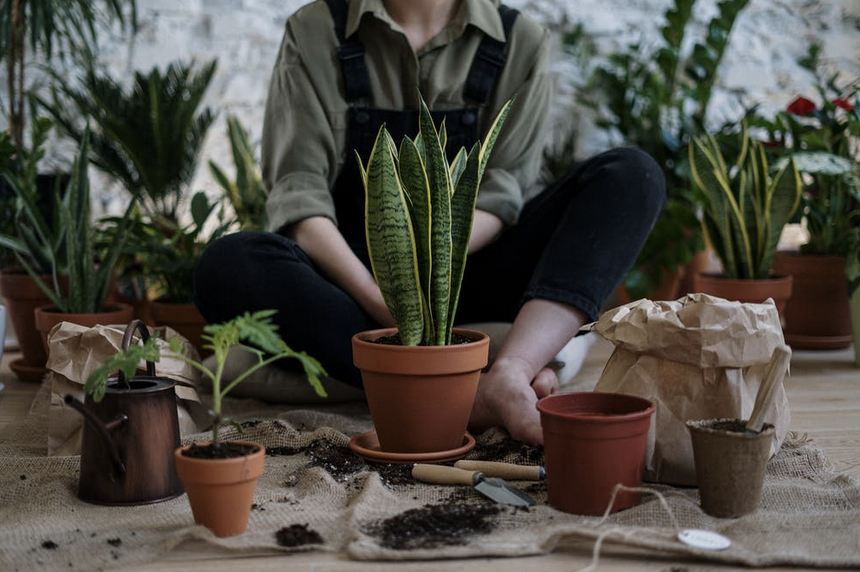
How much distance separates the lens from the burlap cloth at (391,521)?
108 centimetres

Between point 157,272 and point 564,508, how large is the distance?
1.50m

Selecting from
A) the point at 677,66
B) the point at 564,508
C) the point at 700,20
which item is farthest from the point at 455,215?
the point at 700,20

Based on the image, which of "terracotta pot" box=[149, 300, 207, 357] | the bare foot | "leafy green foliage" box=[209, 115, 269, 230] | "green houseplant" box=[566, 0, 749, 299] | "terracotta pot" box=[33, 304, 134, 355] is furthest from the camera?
"green houseplant" box=[566, 0, 749, 299]

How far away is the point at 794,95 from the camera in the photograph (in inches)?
144

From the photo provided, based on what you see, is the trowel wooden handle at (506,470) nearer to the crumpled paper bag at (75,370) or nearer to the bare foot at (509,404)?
the bare foot at (509,404)

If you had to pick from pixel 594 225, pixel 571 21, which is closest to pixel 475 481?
pixel 594 225

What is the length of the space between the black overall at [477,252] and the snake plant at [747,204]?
0.64 meters

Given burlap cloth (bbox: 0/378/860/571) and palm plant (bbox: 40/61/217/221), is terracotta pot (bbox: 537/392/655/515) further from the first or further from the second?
palm plant (bbox: 40/61/217/221)

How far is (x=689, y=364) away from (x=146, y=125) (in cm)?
203

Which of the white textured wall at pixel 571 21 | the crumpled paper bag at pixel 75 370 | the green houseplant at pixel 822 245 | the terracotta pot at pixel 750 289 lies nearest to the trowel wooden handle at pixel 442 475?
the crumpled paper bag at pixel 75 370

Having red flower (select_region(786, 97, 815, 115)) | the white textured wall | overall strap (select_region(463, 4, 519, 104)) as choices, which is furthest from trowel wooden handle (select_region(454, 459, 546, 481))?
the white textured wall

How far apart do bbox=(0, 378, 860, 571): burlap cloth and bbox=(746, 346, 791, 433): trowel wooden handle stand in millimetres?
123

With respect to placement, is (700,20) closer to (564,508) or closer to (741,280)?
(741,280)

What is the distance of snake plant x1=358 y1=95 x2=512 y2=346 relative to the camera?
133 cm
